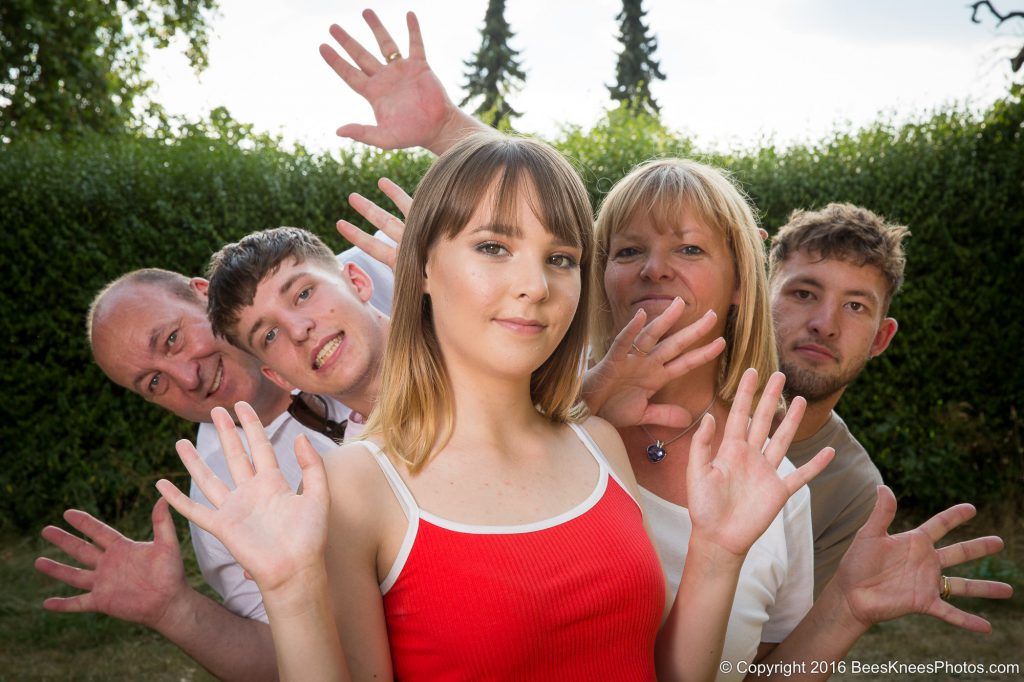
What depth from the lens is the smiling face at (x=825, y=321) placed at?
3506mm

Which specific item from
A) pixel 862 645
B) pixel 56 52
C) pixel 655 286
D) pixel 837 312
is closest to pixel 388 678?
pixel 655 286

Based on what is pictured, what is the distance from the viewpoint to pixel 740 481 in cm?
204

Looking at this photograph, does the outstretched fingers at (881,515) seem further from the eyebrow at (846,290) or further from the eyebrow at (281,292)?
the eyebrow at (281,292)

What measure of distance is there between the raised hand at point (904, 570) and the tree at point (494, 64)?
3270 cm

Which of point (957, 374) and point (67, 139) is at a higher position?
point (67, 139)

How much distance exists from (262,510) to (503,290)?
0.67m

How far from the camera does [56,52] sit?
11.5 meters

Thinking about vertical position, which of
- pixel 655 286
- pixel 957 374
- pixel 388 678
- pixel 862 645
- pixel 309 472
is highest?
pixel 655 286

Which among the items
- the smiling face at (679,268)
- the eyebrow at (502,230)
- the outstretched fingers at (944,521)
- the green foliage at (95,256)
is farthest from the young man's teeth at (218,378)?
the green foliage at (95,256)

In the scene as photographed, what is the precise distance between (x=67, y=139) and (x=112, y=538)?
35.9ft

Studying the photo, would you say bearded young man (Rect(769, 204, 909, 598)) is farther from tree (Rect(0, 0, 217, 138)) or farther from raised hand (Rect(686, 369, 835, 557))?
tree (Rect(0, 0, 217, 138))

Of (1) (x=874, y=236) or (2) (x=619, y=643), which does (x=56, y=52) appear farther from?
(2) (x=619, y=643)

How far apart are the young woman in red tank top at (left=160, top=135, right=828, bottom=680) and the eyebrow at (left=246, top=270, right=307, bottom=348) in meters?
1.06

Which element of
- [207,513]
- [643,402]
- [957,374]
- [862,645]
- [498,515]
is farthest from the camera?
[957,374]
